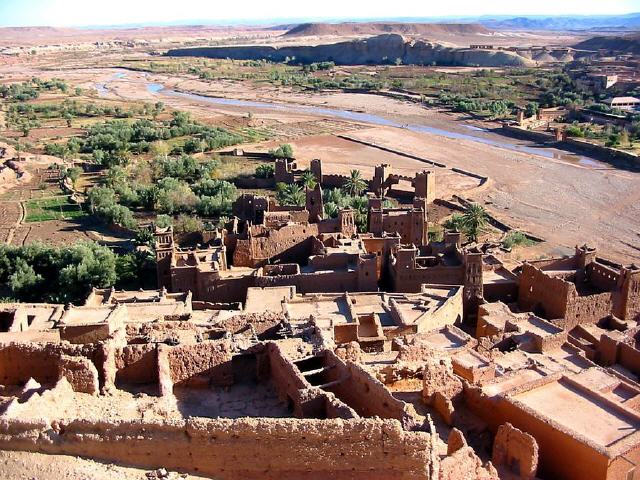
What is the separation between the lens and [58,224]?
134 ft

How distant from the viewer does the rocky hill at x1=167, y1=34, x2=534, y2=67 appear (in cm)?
13788

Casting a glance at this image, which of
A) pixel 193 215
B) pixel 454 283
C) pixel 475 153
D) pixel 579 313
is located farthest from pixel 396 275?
pixel 475 153

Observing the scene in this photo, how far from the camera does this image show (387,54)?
150 metres

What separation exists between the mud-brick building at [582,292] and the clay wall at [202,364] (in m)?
12.8

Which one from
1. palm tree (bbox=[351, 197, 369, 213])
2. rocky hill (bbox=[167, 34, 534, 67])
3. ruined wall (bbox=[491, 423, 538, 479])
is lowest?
palm tree (bbox=[351, 197, 369, 213])

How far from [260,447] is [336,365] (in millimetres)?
3531

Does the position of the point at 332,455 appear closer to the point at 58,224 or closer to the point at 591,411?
the point at 591,411

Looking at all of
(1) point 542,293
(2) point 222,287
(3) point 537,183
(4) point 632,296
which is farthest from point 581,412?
(3) point 537,183

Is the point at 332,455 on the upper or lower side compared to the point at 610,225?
upper

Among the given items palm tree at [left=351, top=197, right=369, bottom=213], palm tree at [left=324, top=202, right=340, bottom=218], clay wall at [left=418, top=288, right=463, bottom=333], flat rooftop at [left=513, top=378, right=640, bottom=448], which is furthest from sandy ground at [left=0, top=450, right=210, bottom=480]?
palm tree at [left=351, top=197, right=369, bottom=213]

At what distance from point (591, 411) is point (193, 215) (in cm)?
3011

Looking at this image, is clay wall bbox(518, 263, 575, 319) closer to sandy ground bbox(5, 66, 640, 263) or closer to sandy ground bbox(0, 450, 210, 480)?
sandy ground bbox(5, 66, 640, 263)

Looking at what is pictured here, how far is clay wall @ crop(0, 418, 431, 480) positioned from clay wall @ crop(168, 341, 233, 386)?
3508mm

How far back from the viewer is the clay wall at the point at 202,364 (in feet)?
47.0
